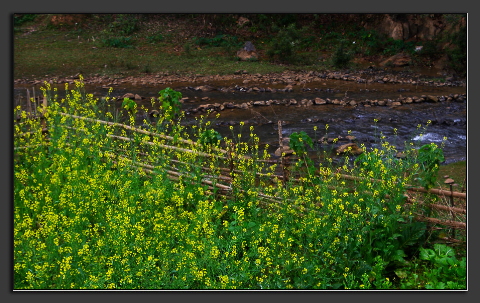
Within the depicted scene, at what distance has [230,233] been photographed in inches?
189

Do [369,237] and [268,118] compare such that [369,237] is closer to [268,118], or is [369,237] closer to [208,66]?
[268,118]

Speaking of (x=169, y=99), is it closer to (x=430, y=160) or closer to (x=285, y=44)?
(x=430, y=160)

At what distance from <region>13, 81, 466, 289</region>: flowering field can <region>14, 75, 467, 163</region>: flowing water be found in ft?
11.5

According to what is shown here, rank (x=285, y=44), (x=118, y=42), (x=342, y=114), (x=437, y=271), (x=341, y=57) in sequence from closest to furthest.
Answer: (x=437, y=271) < (x=342, y=114) < (x=118, y=42) < (x=285, y=44) < (x=341, y=57)

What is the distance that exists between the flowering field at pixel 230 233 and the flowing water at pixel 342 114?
11.5 feet

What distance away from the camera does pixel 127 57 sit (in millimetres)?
17297

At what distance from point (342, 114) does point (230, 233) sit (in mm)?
8459

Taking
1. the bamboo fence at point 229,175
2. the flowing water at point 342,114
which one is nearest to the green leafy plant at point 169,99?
the bamboo fence at point 229,175

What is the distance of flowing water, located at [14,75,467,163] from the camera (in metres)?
10.3

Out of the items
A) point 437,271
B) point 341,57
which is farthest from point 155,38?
point 437,271

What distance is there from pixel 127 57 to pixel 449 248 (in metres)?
15.5

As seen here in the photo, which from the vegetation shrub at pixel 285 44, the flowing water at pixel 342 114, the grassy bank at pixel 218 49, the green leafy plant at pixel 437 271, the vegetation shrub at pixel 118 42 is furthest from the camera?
the vegetation shrub at pixel 285 44

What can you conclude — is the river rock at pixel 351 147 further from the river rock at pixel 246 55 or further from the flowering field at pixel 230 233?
the river rock at pixel 246 55

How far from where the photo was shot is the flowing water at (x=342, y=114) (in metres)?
10.3
